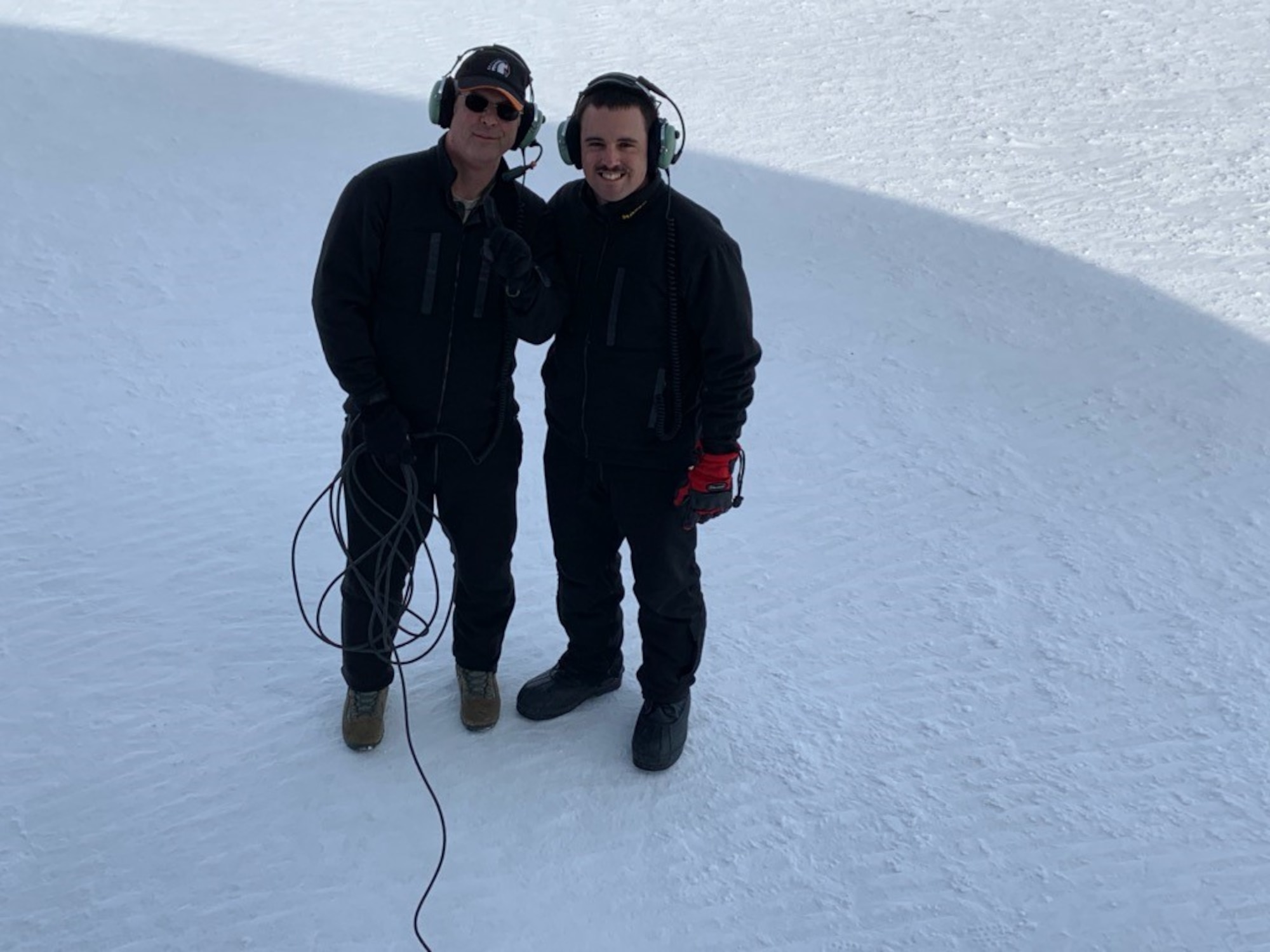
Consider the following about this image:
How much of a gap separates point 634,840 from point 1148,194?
5.40 meters

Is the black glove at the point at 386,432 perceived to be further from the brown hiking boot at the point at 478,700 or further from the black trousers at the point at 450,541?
the brown hiking boot at the point at 478,700

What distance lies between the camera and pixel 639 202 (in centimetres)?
335

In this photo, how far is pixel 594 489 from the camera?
372 centimetres

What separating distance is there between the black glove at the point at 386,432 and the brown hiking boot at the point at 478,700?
896 millimetres

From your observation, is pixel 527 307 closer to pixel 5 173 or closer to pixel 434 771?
pixel 434 771

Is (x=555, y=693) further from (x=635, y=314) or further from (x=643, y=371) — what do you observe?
(x=635, y=314)

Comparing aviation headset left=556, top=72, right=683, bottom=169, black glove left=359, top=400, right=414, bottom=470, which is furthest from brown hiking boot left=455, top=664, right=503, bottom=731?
aviation headset left=556, top=72, right=683, bottom=169

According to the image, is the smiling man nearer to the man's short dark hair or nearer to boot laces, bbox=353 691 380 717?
the man's short dark hair

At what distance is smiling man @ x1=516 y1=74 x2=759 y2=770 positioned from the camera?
10.9ft

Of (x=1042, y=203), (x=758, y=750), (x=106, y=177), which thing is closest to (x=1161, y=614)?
(x=758, y=750)

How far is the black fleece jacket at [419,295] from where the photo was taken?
132 inches

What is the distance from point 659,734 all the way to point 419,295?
4.90 feet

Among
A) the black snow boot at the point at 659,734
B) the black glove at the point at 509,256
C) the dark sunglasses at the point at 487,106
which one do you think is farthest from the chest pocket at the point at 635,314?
the black snow boot at the point at 659,734

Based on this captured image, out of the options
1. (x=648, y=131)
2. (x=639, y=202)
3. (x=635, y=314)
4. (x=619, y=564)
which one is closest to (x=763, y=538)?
(x=619, y=564)
